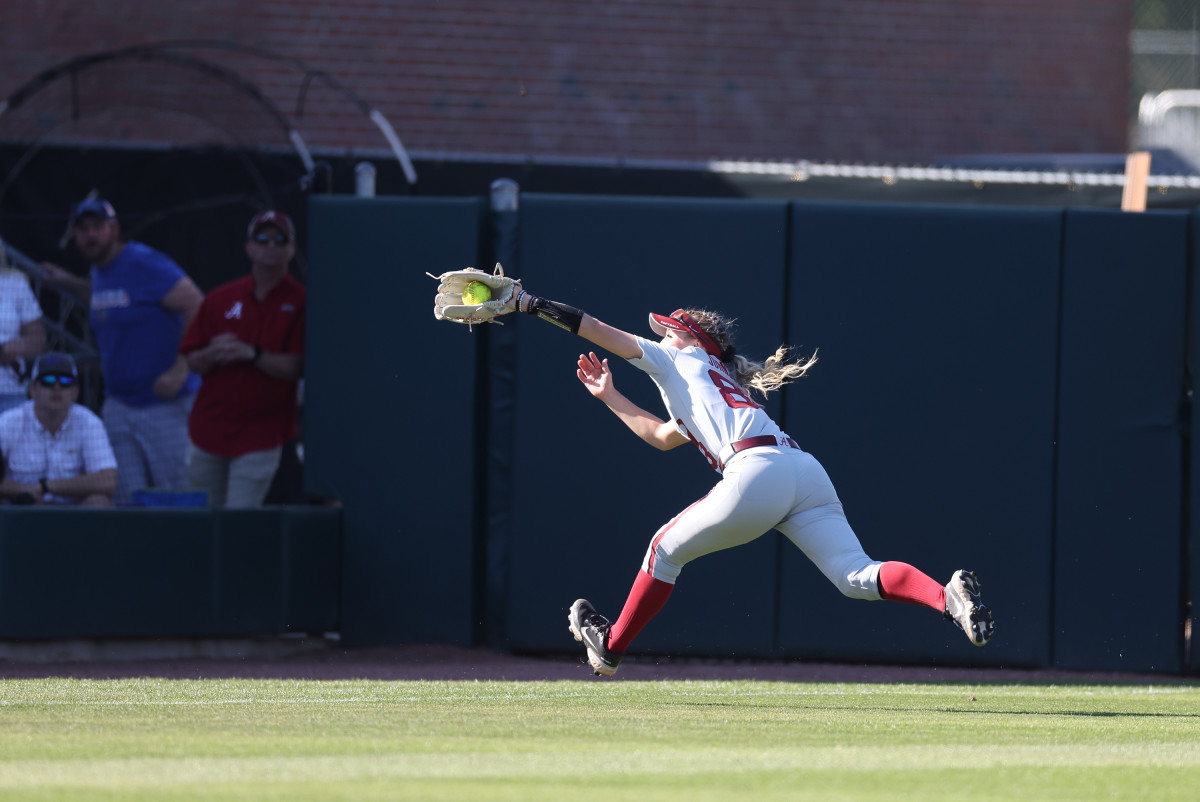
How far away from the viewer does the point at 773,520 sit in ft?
19.6

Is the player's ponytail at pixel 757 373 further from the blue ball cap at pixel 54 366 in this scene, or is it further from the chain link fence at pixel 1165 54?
the chain link fence at pixel 1165 54

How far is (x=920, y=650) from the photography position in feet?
27.8

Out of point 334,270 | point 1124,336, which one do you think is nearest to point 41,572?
point 334,270

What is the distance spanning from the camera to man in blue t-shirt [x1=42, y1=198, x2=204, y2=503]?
8984 mm

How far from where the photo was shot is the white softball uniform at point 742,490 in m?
5.91

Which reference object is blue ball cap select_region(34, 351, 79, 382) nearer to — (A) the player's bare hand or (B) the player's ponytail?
(A) the player's bare hand

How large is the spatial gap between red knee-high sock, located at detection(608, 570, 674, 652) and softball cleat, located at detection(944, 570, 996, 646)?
3.81 feet

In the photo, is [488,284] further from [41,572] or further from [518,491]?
[41,572]

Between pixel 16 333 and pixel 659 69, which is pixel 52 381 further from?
pixel 659 69

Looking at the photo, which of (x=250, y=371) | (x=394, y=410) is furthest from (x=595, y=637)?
(x=250, y=371)

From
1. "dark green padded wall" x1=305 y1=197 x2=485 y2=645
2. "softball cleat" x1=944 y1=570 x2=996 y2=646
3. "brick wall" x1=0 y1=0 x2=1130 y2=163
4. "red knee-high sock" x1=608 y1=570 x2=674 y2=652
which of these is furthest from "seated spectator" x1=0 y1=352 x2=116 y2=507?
"softball cleat" x1=944 y1=570 x2=996 y2=646

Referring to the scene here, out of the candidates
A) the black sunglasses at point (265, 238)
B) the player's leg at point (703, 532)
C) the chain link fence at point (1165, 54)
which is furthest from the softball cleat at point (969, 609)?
the chain link fence at point (1165, 54)

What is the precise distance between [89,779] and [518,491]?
478 cm

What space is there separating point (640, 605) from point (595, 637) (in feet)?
0.93
